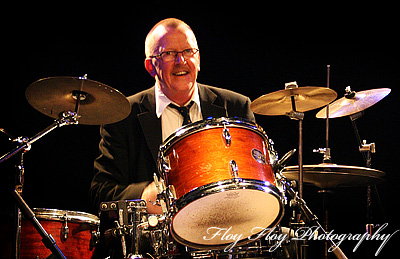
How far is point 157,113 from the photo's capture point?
10.0ft

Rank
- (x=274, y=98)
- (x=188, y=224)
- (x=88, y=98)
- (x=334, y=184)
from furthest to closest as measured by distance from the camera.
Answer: (x=334, y=184) < (x=274, y=98) < (x=88, y=98) < (x=188, y=224)

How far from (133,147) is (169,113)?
0.34m

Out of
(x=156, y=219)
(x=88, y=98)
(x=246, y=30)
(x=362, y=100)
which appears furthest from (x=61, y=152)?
(x=362, y=100)

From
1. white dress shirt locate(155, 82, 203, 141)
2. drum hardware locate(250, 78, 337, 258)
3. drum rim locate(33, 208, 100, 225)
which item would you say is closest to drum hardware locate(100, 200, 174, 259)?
drum rim locate(33, 208, 100, 225)

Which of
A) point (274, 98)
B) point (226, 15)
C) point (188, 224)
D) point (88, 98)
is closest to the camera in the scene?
point (188, 224)

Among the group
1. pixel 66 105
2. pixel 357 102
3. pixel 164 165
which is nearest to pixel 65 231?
pixel 66 105

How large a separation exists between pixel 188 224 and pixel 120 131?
1221 millimetres

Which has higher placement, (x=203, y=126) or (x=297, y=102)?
(x=297, y=102)

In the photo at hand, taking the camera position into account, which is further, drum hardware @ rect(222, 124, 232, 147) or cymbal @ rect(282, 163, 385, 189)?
cymbal @ rect(282, 163, 385, 189)

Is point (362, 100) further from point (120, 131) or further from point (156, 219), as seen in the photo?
point (156, 219)

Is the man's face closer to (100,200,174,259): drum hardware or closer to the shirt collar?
the shirt collar

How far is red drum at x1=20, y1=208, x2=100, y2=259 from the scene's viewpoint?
277cm

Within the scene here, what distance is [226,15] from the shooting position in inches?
164

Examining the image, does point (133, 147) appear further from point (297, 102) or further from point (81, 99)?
point (297, 102)
